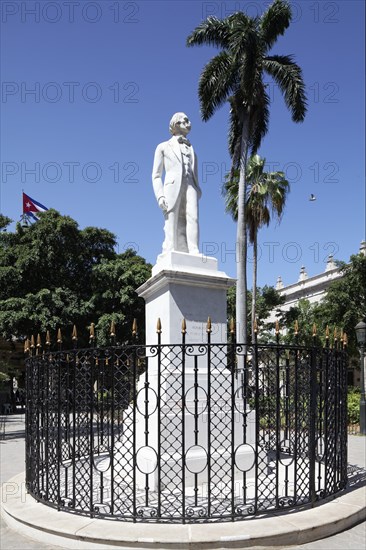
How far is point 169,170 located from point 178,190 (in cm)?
45

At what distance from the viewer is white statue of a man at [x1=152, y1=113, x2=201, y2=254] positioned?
835cm

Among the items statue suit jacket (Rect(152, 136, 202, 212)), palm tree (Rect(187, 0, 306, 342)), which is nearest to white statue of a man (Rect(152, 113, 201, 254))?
statue suit jacket (Rect(152, 136, 202, 212))

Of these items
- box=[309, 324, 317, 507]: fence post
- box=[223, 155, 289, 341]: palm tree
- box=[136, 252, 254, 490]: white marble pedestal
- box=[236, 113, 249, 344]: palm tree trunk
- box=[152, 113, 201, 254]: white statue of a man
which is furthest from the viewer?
box=[223, 155, 289, 341]: palm tree

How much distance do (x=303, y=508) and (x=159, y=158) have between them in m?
5.83

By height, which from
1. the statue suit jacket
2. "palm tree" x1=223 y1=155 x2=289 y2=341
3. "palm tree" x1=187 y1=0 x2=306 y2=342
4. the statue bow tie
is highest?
"palm tree" x1=187 y1=0 x2=306 y2=342

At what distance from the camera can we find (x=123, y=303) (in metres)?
26.7

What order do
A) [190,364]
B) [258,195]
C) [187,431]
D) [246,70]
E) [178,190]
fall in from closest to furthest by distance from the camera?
[187,431] < [190,364] < [178,190] < [246,70] < [258,195]

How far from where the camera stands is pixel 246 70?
66.0ft

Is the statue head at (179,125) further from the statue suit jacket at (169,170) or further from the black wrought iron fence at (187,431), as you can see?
the black wrought iron fence at (187,431)

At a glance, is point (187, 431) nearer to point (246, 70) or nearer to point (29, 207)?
point (246, 70)

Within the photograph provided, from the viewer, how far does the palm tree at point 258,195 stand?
24906 millimetres

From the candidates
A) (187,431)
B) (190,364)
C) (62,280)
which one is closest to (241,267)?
(190,364)

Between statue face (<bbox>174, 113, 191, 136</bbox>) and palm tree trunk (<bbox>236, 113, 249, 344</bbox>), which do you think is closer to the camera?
statue face (<bbox>174, 113, 191, 136</bbox>)

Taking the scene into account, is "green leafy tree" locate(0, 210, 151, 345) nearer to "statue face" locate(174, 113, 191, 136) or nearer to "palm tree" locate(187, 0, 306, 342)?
"palm tree" locate(187, 0, 306, 342)
